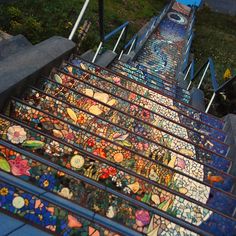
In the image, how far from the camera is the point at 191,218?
2.86 m

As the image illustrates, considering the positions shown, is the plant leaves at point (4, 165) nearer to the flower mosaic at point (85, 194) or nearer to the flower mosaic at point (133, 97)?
the flower mosaic at point (85, 194)

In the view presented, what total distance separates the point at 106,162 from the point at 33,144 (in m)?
0.49

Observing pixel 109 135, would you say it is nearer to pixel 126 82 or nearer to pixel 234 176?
pixel 234 176

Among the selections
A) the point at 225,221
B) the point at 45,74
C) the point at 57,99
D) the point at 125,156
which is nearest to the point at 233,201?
the point at 225,221

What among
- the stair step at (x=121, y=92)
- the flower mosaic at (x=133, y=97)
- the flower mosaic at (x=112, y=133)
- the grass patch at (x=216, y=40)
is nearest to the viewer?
the flower mosaic at (x=112, y=133)

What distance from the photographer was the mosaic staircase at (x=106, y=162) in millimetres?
2377

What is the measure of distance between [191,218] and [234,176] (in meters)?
0.80

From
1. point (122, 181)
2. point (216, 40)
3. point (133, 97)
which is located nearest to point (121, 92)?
point (133, 97)

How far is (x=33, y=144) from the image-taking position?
9.21ft

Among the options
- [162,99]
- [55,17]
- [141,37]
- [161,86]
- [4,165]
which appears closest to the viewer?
[4,165]

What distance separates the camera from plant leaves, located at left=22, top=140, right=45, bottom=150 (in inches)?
110

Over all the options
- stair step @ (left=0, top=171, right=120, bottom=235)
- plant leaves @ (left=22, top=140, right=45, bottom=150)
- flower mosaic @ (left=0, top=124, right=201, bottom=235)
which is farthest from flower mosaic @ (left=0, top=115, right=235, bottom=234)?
stair step @ (left=0, top=171, right=120, bottom=235)

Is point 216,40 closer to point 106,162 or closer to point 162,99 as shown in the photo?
point 162,99

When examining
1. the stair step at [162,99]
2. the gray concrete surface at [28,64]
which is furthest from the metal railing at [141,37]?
the gray concrete surface at [28,64]
